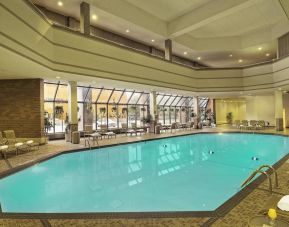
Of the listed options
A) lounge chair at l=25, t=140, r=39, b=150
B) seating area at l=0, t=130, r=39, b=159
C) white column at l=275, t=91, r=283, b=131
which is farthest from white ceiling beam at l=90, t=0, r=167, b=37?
white column at l=275, t=91, r=283, b=131

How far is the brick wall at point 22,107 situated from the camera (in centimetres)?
1034

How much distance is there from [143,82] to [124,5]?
4142 millimetres

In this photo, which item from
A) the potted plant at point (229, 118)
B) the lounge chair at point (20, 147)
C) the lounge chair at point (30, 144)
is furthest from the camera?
the potted plant at point (229, 118)

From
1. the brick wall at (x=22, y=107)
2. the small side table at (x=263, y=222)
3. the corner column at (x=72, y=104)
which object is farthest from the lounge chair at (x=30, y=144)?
the small side table at (x=263, y=222)

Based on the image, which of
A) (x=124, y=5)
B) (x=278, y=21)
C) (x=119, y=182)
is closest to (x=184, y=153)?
(x=119, y=182)

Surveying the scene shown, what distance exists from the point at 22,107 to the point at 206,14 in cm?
1040

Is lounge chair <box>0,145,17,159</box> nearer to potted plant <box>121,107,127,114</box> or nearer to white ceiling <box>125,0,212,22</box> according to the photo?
white ceiling <box>125,0,212,22</box>

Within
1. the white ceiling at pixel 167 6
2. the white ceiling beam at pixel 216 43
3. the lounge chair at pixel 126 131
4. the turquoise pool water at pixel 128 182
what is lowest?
the turquoise pool water at pixel 128 182

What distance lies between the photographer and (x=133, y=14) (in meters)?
11.5

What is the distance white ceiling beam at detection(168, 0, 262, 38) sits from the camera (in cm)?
981

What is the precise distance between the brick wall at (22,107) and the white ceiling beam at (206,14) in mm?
8411

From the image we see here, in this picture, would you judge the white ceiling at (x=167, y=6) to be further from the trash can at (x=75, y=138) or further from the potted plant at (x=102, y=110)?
the trash can at (x=75, y=138)

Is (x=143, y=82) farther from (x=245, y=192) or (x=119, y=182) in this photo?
(x=245, y=192)

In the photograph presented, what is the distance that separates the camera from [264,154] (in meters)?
8.66
